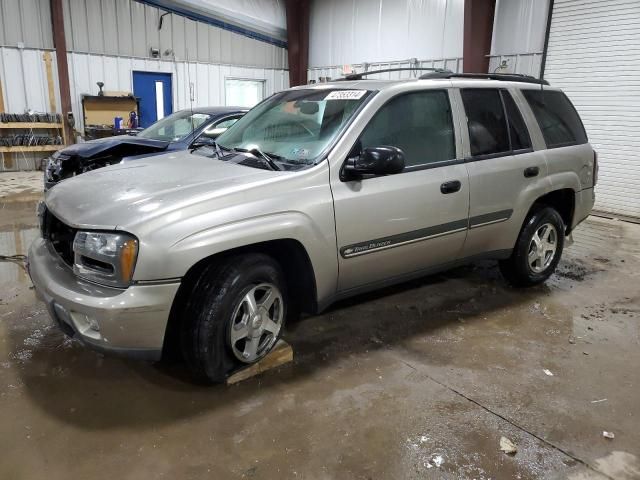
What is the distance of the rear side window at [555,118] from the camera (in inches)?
154

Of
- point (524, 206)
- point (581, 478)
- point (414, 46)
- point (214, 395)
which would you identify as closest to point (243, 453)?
point (214, 395)

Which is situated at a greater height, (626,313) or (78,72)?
(78,72)

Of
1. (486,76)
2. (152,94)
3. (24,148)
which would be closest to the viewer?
(486,76)

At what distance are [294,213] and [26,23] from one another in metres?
11.3

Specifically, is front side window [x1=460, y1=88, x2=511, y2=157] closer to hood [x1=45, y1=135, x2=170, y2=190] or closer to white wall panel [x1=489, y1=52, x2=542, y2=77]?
hood [x1=45, y1=135, x2=170, y2=190]

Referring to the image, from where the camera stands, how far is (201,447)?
2.22m

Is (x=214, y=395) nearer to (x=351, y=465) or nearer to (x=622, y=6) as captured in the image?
(x=351, y=465)

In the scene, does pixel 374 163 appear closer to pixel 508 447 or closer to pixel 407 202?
pixel 407 202

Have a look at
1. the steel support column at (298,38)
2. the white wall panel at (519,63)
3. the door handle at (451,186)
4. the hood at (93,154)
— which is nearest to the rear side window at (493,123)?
the door handle at (451,186)

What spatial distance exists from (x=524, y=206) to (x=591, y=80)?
539 cm

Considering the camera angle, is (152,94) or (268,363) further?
(152,94)

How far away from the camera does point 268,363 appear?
Answer: 280 centimetres

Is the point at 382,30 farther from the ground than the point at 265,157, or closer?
farther from the ground

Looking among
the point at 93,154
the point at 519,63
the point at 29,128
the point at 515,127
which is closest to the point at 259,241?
the point at 515,127
